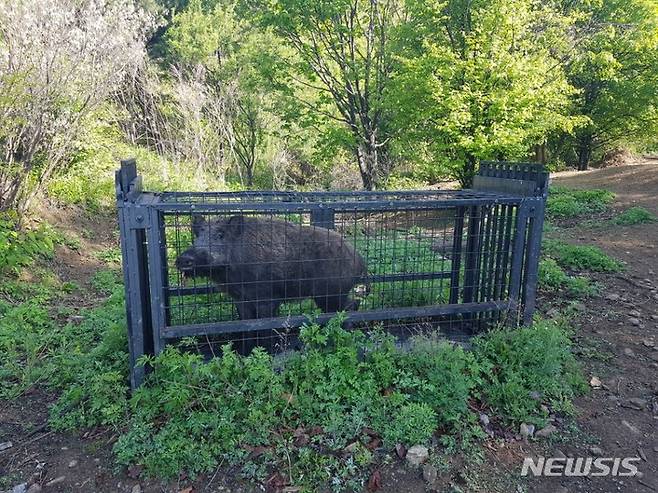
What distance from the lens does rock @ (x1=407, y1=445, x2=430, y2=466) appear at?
3.42 meters

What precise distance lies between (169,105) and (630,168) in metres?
16.3

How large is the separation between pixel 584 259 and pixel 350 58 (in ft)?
28.5

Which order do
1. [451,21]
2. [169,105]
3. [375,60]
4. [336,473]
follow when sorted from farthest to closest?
[169,105]
[375,60]
[451,21]
[336,473]

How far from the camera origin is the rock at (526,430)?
12.4 ft

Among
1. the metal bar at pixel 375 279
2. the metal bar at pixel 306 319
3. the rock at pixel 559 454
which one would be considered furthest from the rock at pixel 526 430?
Result: the metal bar at pixel 375 279

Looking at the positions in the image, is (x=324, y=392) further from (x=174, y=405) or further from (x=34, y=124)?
(x=34, y=124)

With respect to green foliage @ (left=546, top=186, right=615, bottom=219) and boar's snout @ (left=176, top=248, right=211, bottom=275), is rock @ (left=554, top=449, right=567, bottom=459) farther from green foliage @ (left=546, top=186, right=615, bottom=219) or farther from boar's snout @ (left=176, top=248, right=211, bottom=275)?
green foliage @ (left=546, top=186, right=615, bottom=219)

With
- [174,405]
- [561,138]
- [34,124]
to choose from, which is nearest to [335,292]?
[174,405]

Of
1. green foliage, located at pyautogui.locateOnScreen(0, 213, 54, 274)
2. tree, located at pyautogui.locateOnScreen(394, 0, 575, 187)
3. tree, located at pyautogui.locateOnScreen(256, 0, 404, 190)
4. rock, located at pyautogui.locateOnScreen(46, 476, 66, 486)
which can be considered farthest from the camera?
tree, located at pyautogui.locateOnScreen(256, 0, 404, 190)

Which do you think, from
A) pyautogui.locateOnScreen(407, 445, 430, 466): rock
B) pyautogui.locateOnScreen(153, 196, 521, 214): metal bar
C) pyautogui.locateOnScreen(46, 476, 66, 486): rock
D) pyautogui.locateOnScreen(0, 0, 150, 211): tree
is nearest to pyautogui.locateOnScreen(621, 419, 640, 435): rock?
pyautogui.locateOnScreen(407, 445, 430, 466): rock

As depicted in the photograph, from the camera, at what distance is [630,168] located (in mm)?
18375

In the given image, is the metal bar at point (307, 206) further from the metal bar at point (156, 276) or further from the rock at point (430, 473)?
the rock at point (430, 473)

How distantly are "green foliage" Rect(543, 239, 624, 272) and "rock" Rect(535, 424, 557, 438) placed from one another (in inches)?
163

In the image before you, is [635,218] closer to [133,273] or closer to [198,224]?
[198,224]
